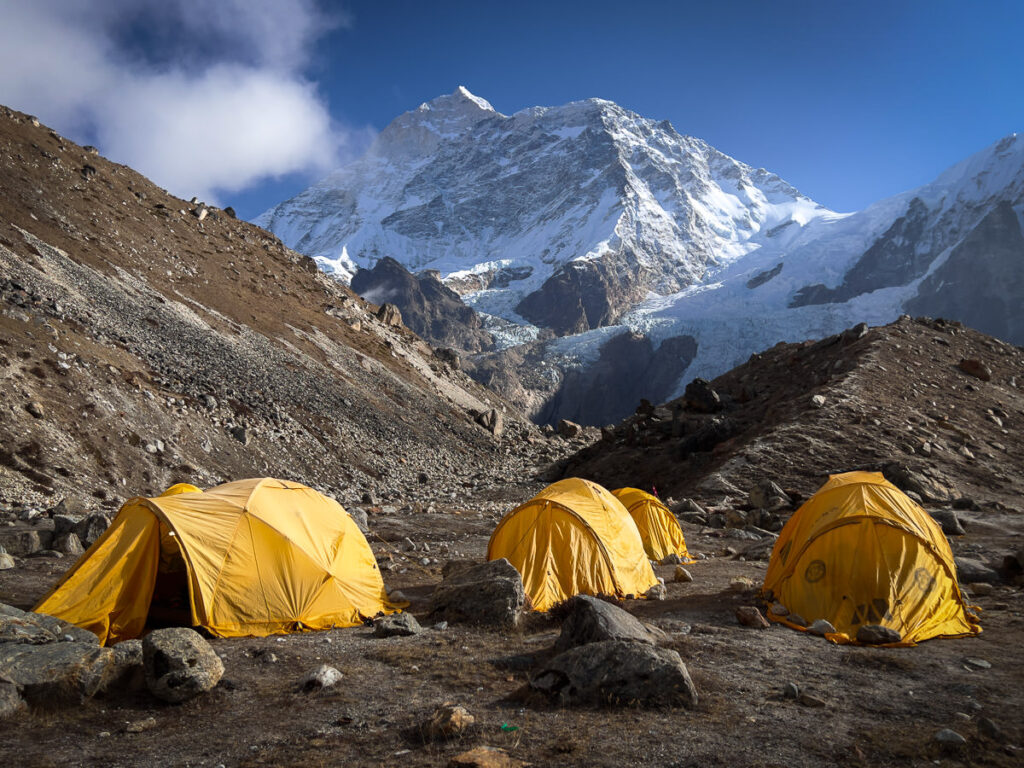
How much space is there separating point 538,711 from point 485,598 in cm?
367

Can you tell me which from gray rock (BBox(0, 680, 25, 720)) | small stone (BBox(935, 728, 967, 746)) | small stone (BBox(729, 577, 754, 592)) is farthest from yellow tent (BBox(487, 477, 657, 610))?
gray rock (BBox(0, 680, 25, 720))

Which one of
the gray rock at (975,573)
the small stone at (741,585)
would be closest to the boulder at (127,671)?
the small stone at (741,585)

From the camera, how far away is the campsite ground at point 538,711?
204 inches

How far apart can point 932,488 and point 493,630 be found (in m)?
19.5

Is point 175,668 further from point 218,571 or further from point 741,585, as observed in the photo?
point 741,585

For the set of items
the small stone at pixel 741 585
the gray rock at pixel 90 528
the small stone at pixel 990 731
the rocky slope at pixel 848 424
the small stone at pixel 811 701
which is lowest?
the small stone at pixel 741 585

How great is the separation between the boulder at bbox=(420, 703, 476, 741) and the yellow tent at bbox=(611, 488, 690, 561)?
1155 centimetres

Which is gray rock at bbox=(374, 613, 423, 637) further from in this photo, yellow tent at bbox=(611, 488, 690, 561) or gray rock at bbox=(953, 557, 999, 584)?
gray rock at bbox=(953, 557, 999, 584)

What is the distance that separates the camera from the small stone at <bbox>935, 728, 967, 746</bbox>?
5207 millimetres

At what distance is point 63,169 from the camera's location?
124ft

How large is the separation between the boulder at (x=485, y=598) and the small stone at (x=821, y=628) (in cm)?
449

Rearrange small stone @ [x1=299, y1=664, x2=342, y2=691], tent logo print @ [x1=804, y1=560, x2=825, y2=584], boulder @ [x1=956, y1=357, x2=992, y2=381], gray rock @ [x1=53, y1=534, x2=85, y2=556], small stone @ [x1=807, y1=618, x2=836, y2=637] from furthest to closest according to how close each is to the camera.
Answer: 1. boulder @ [x1=956, y1=357, x2=992, y2=381]
2. gray rock @ [x1=53, y1=534, x2=85, y2=556]
3. tent logo print @ [x1=804, y1=560, x2=825, y2=584]
4. small stone @ [x1=807, y1=618, x2=836, y2=637]
5. small stone @ [x1=299, y1=664, x2=342, y2=691]

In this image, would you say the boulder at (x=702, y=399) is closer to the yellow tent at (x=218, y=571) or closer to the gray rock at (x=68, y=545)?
the yellow tent at (x=218, y=571)

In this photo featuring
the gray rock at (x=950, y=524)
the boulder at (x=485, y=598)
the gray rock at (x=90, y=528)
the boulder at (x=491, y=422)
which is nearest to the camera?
the boulder at (x=485, y=598)
